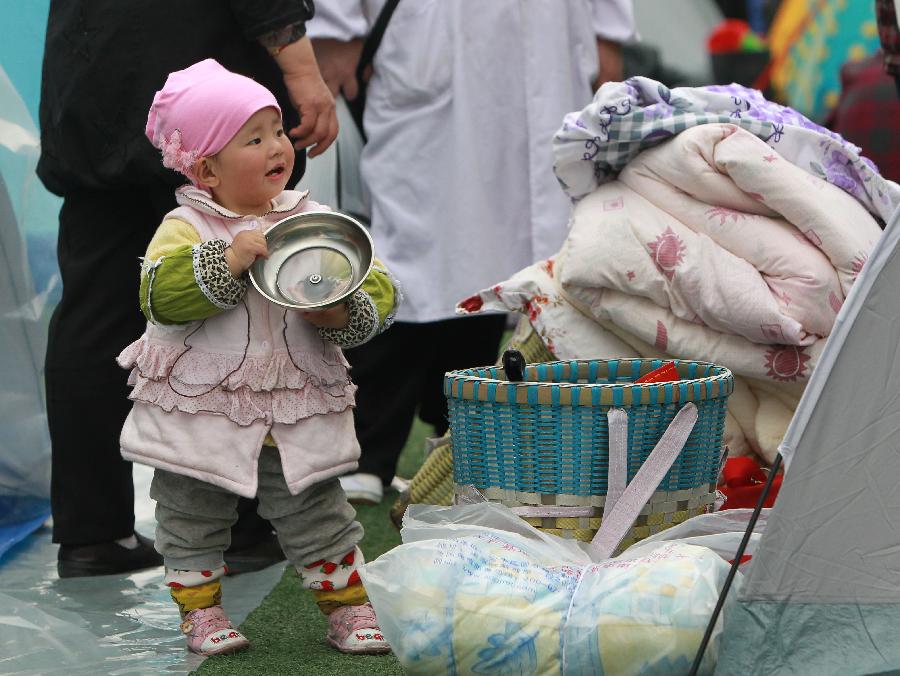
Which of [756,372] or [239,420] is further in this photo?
[756,372]

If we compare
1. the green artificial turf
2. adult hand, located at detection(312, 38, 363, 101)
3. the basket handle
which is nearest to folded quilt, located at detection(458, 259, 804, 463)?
the basket handle

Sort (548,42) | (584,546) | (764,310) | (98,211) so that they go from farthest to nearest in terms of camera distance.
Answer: (548,42)
(98,211)
(764,310)
(584,546)

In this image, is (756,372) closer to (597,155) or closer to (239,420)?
(597,155)

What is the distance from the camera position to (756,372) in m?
2.45

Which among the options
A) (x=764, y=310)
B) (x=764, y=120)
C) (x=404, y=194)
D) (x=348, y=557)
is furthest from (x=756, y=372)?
(x=404, y=194)

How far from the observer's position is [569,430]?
2072 millimetres

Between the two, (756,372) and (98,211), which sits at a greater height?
(98,211)

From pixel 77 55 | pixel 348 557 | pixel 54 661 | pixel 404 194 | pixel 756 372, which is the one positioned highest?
pixel 77 55

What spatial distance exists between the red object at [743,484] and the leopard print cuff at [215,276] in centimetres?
92

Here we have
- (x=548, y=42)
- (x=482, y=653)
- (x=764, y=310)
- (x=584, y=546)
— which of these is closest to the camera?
(x=482, y=653)

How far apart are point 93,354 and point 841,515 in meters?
1.46

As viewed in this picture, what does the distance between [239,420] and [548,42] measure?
5.09 ft

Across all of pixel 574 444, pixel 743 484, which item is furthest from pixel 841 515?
pixel 743 484

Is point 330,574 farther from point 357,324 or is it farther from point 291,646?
point 357,324
